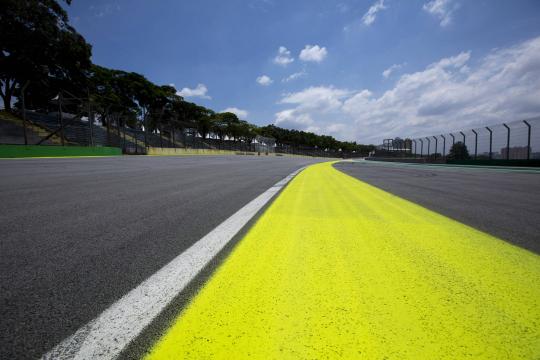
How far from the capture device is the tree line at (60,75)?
109ft

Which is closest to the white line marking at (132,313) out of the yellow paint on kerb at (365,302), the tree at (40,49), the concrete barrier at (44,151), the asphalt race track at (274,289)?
the asphalt race track at (274,289)

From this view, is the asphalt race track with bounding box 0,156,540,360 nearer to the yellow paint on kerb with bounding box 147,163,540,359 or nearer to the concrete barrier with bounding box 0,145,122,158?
the yellow paint on kerb with bounding box 147,163,540,359

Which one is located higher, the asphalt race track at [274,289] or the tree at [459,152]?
the tree at [459,152]

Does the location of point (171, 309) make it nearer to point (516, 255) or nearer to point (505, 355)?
point (505, 355)

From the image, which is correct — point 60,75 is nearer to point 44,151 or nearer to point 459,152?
point 44,151

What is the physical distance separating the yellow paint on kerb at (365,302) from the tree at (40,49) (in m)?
47.7

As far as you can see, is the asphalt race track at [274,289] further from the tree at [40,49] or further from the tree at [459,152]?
the tree at [40,49]

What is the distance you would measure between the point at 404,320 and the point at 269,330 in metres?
0.54

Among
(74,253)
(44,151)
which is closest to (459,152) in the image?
(74,253)

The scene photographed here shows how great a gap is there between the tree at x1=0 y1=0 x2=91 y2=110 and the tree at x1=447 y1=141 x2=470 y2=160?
53.0 meters

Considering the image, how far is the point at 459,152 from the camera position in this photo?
89.9 feet

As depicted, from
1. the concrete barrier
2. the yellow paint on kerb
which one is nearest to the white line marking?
the yellow paint on kerb

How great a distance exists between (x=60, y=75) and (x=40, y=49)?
18.2ft

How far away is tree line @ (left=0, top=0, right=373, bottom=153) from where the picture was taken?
33.3m
